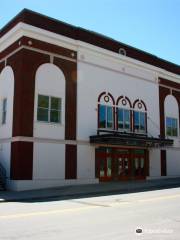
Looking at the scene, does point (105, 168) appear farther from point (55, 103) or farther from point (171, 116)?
point (171, 116)

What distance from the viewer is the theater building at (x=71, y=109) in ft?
78.1

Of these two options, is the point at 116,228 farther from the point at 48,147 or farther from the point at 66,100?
the point at 66,100

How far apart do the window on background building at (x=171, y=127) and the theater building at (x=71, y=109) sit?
168 cm

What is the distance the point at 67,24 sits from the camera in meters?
27.0

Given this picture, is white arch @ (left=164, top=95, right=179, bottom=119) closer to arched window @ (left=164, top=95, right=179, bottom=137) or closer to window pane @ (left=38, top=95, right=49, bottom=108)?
arched window @ (left=164, top=95, right=179, bottom=137)

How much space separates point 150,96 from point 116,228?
970 inches

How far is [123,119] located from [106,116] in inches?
75.6

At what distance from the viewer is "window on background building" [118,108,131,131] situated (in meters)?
29.4

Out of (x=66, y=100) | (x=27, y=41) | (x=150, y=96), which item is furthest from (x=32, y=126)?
(x=150, y=96)

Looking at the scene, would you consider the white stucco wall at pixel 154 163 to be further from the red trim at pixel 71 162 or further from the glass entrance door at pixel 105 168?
the red trim at pixel 71 162

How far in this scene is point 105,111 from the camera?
1125 inches

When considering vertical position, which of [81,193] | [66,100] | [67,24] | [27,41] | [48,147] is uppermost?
[67,24]

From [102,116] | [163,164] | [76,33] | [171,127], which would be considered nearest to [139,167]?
[163,164]

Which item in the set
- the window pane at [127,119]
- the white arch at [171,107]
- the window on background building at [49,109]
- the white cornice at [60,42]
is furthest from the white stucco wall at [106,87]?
the window on background building at [49,109]
